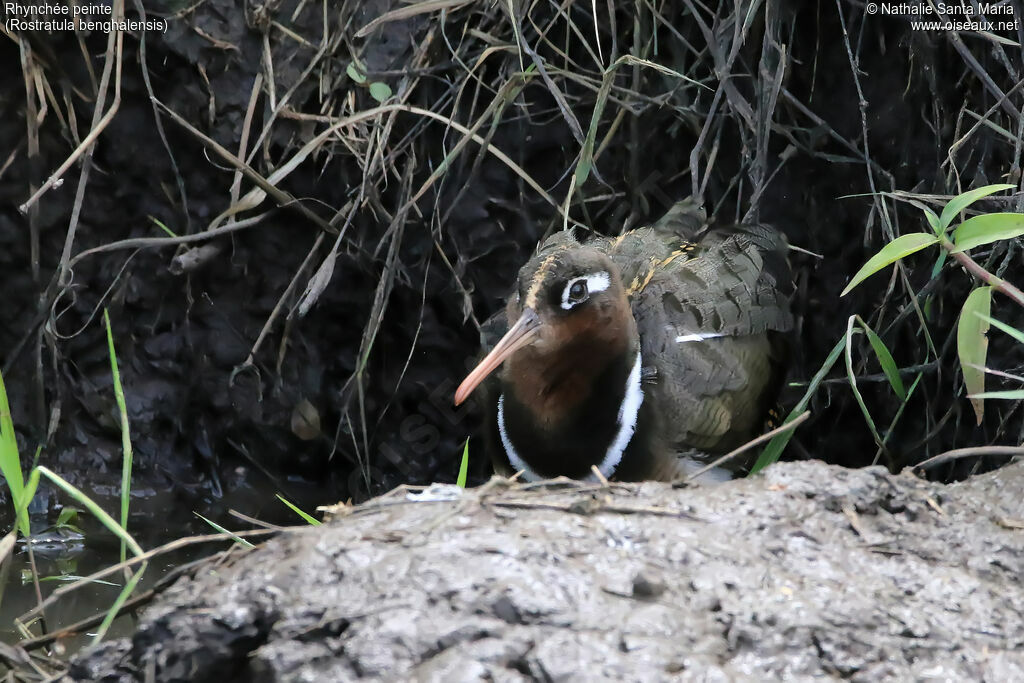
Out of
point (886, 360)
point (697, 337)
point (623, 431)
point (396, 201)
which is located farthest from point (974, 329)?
point (396, 201)

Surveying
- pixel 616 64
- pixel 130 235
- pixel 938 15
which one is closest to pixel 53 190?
pixel 130 235

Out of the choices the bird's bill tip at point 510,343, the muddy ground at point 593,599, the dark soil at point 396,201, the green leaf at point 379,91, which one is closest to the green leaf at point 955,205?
the dark soil at point 396,201

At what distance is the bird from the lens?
10.8 feet

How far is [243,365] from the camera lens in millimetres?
4203

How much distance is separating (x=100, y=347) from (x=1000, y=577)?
3409mm

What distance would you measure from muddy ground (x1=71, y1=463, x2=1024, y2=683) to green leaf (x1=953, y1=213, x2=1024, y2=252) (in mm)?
703

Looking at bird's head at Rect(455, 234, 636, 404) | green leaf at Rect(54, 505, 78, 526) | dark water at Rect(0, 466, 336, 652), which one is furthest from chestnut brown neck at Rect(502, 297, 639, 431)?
green leaf at Rect(54, 505, 78, 526)

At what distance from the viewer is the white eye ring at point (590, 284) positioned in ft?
10.7

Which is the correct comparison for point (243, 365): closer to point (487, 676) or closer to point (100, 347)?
point (100, 347)

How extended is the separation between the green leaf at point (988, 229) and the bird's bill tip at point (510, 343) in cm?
111

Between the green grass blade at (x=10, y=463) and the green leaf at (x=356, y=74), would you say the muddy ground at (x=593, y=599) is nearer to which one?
the green grass blade at (x=10, y=463)

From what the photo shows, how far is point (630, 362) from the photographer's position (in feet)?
11.1
